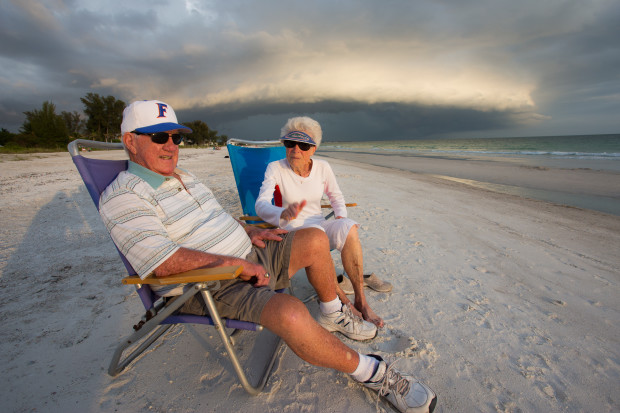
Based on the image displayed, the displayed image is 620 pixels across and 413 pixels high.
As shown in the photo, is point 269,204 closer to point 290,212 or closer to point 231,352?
point 290,212

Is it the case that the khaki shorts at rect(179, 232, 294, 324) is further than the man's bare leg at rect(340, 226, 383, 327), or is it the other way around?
the man's bare leg at rect(340, 226, 383, 327)

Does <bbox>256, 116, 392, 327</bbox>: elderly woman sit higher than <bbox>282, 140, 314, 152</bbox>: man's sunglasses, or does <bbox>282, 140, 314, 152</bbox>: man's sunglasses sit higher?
<bbox>282, 140, 314, 152</bbox>: man's sunglasses

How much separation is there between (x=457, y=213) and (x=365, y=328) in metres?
4.13

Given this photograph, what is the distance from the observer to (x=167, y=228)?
1711mm

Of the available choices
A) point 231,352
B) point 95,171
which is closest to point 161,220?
point 95,171

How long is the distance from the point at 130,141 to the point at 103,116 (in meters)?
39.3

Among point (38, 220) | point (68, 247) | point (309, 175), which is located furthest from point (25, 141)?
point (309, 175)

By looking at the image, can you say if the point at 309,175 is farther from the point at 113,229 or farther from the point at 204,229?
the point at 113,229

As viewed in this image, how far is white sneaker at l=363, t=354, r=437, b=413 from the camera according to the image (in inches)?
60.4

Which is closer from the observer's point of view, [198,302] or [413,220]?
[198,302]

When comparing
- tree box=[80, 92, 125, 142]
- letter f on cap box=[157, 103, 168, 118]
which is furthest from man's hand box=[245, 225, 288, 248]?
tree box=[80, 92, 125, 142]

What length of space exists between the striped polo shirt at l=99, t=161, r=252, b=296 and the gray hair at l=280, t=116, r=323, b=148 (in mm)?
1028

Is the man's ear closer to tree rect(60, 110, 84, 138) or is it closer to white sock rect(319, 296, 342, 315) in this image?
white sock rect(319, 296, 342, 315)

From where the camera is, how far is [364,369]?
1585mm
